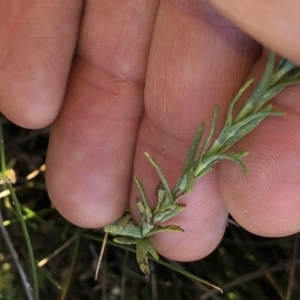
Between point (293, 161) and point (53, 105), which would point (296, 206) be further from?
point (53, 105)

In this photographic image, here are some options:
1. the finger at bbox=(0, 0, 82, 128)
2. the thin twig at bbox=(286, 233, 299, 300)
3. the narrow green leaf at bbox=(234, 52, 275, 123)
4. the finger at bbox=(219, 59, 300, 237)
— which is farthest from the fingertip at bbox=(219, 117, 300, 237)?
the finger at bbox=(0, 0, 82, 128)

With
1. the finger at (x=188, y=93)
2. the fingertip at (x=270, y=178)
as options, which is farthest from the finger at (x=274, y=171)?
the finger at (x=188, y=93)

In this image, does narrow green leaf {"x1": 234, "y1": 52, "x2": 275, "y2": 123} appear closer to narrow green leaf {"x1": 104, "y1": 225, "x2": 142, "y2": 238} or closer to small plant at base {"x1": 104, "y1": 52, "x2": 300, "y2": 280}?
small plant at base {"x1": 104, "y1": 52, "x2": 300, "y2": 280}

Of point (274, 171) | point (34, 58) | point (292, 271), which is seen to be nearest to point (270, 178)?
point (274, 171)

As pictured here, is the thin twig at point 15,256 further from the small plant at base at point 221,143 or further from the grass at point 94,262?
the small plant at base at point 221,143

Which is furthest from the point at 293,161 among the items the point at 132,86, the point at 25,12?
the point at 25,12

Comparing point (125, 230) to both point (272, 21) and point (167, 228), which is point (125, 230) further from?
point (272, 21)
